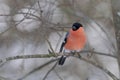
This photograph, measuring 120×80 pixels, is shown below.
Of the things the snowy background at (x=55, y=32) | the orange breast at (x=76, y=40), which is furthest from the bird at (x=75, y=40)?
the snowy background at (x=55, y=32)

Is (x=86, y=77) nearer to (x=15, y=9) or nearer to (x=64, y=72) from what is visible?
(x=64, y=72)

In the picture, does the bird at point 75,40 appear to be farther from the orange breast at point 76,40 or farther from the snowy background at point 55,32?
the snowy background at point 55,32

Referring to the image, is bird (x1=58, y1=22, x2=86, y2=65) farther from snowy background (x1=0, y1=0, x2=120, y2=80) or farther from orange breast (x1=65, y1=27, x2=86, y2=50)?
snowy background (x1=0, y1=0, x2=120, y2=80)

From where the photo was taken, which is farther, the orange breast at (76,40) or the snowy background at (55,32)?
the snowy background at (55,32)

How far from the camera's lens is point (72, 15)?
9.11 ft

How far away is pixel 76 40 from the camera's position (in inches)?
83.5

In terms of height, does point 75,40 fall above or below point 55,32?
above

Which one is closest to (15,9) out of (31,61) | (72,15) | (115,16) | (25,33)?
(25,33)

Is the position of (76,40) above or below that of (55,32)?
above

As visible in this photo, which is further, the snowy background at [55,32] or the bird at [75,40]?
the snowy background at [55,32]

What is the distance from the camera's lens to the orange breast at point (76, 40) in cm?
212

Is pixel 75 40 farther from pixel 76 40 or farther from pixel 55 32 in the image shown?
pixel 55 32

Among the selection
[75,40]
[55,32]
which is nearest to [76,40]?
[75,40]

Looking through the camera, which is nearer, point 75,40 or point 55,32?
point 75,40
